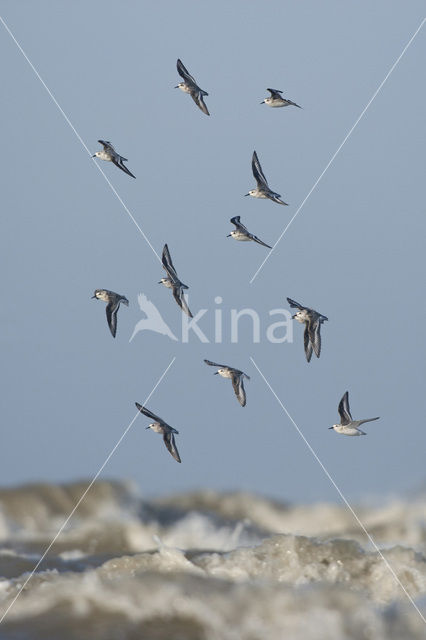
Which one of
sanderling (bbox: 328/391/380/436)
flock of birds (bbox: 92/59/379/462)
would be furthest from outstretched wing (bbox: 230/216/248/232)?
sanderling (bbox: 328/391/380/436)

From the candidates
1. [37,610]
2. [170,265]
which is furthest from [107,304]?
[37,610]

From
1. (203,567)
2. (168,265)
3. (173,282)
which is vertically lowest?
(203,567)

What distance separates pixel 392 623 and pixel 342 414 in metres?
3.42

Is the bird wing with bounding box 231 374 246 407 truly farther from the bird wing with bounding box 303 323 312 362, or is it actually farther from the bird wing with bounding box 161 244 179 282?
the bird wing with bounding box 161 244 179 282

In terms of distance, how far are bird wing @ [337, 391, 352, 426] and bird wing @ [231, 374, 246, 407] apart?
4.66 ft

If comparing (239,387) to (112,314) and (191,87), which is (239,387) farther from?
(191,87)

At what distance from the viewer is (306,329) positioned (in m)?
24.1

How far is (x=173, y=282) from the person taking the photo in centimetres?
2416

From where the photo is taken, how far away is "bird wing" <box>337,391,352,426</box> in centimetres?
2367

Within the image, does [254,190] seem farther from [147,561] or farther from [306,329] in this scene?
[147,561]

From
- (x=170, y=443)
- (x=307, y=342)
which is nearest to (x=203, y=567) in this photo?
(x=170, y=443)

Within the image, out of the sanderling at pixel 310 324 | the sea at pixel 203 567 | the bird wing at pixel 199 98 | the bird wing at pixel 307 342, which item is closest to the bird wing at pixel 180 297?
the sanderling at pixel 310 324

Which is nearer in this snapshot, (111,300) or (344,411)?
(344,411)

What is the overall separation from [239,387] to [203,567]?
2.79 metres
